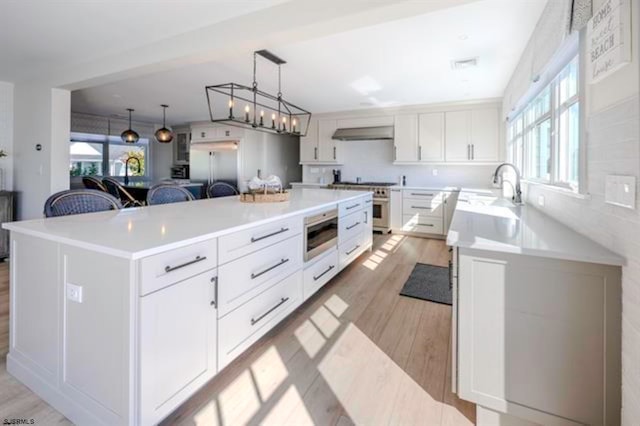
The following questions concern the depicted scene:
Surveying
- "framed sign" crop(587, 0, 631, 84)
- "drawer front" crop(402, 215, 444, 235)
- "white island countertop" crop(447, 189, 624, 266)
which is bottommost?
"drawer front" crop(402, 215, 444, 235)

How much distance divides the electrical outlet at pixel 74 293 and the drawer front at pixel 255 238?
0.59 m

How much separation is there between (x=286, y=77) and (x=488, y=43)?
2.22m

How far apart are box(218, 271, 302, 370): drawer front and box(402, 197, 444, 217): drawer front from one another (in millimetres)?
3649

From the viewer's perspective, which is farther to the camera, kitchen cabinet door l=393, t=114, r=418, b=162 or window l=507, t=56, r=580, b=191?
kitchen cabinet door l=393, t=114, r=418, b=162

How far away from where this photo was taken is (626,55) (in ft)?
3.51

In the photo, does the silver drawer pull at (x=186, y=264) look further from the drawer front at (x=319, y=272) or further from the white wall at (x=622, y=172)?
the white wall at (x=622, y=172)

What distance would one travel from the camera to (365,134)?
6.01 m

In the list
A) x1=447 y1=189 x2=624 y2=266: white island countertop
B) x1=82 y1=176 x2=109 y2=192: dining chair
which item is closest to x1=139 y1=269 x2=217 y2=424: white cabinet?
x1=447 y1=189 x2=624 y2=266: white island countertop

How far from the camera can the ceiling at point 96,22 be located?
7.63 ft

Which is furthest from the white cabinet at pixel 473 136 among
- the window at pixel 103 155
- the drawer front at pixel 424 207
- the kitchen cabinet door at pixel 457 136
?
the window at pixel 103 155

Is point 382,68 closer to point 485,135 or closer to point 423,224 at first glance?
point 485,135

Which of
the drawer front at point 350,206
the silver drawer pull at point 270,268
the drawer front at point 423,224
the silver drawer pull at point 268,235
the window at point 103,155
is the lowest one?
the silver drawer pull at point 270,268

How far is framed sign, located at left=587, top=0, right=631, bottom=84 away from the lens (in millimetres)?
1069

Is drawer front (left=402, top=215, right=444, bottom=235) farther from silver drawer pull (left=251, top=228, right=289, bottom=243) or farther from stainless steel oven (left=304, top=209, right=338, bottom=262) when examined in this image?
silver drawer pull (left=251, top=228, right=289, bottom=243)
